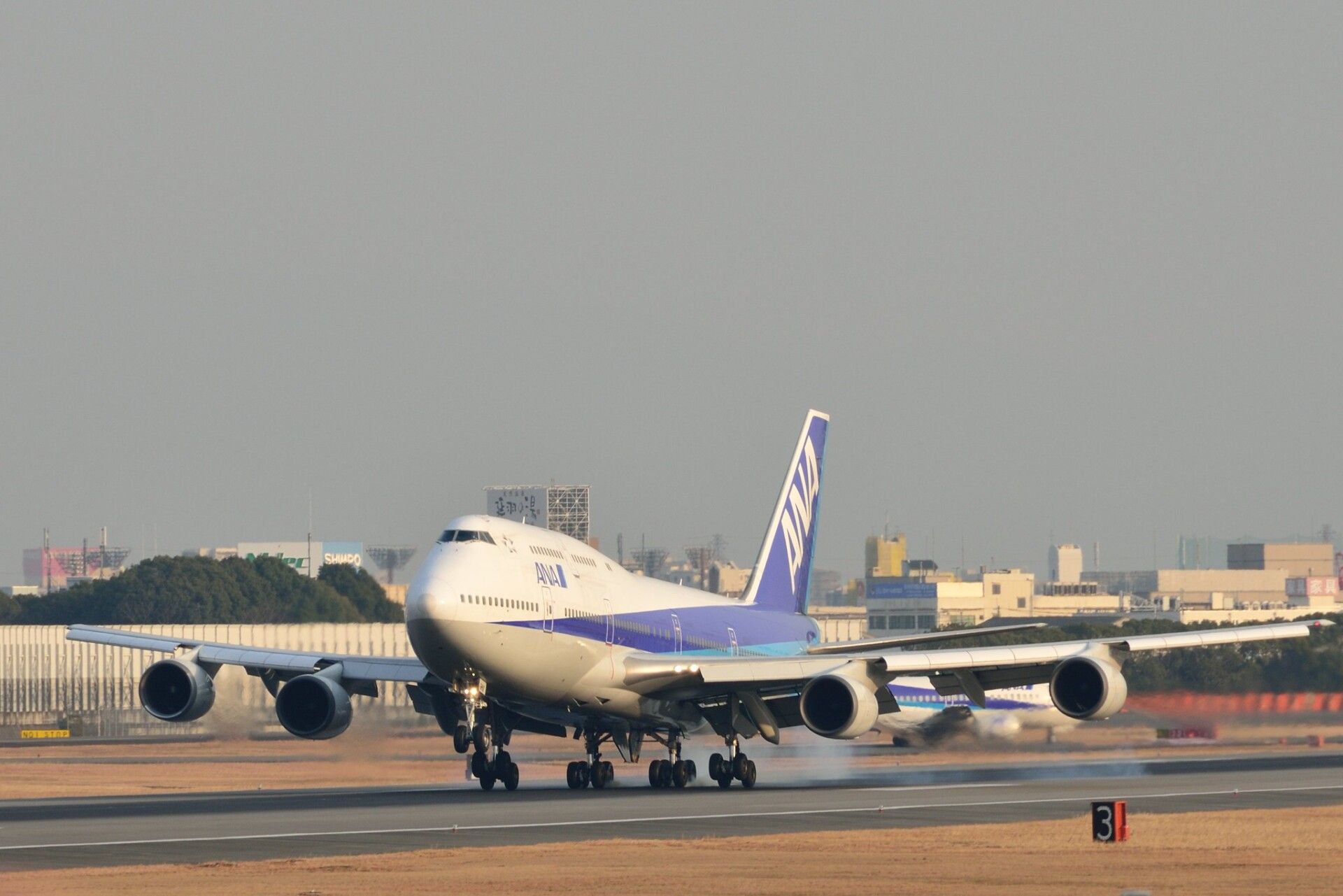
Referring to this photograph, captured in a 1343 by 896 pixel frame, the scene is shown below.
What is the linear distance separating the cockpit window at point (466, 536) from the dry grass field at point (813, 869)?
531 inches

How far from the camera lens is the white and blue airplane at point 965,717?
241 ft

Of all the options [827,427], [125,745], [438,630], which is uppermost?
[827,427]

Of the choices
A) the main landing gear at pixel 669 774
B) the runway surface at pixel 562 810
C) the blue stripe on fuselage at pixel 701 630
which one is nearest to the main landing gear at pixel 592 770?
the runway surface at pixel 562 810

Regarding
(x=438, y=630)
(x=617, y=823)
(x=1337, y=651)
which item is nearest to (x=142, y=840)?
(x=617, y=823)

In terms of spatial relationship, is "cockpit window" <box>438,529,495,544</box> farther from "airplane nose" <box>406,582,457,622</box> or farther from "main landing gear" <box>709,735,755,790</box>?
"main landing gear" <box>709,735,755,790</box>

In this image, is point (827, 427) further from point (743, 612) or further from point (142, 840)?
point (142, 840)

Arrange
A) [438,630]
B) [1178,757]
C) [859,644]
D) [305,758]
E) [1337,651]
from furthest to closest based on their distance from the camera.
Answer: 1. [1337,651]
2. [305,758]
3. [1178,757]
4. [859,644]
5. [438,630]

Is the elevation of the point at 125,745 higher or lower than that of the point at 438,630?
lower

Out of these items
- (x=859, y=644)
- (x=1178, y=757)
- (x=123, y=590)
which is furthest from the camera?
(x=123, y=590)

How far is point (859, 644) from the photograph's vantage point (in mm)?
54844

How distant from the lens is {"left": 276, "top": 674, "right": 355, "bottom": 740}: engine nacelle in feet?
165

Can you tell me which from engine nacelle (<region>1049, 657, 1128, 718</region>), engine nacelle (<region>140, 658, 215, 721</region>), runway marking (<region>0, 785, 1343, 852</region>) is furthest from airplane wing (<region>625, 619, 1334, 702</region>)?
engine nacelle (<region>140, 658, 215, 721</region>)

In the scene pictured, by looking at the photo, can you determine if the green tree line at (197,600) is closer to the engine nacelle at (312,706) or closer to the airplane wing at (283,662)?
the airplane wing at (283,662)

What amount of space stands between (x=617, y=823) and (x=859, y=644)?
18.8 metres
